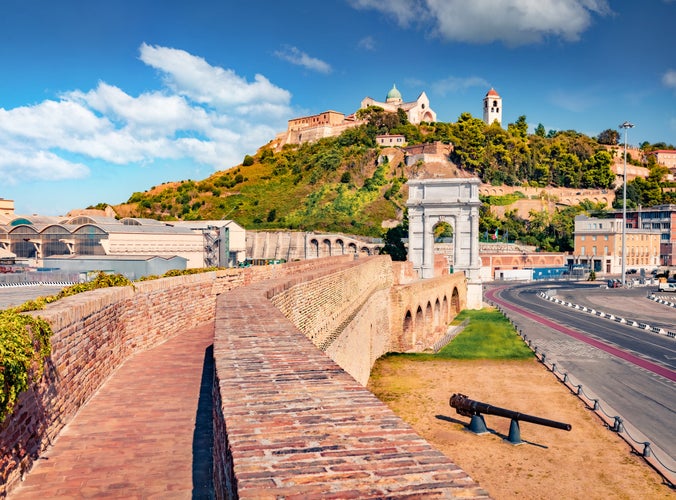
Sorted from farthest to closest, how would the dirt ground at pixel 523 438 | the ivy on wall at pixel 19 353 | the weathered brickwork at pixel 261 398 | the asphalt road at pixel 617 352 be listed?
the asphalt road at pixel 617 352 < the dirt ground at pixel 523 438 < the ivy on wall at pixel 19 353 < the weathered brickwork at pixel 261 398

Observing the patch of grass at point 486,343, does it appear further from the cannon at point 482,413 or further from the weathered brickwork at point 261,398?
the weathered brickwork at point 261,398

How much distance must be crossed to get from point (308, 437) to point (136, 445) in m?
4.68

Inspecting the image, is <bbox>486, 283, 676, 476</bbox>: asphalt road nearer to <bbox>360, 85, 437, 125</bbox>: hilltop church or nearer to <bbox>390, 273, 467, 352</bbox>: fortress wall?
<bbox>390, 273, 467, 352</bbox>: fortress wall

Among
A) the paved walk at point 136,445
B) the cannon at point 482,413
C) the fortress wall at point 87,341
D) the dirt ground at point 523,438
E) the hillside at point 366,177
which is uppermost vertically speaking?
the hillside at point 366,177

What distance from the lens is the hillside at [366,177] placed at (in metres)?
104

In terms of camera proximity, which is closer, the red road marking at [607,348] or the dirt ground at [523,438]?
the dirt ground at [523,438]

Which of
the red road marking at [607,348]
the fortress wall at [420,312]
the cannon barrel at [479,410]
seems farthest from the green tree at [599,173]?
the cannon barrel at [479,410]

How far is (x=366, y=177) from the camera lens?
4496 inches

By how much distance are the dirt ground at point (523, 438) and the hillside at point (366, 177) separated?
6591 cm

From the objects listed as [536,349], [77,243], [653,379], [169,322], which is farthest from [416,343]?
[169,322]

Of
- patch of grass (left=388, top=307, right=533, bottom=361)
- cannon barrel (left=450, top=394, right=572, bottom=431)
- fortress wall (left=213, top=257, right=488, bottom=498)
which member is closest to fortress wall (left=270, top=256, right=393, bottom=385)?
cannon barrel (left=450, top=394, right=572, bottom=431)

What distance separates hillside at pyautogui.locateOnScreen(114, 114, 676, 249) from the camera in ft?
340

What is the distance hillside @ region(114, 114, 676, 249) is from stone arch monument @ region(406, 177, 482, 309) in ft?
119

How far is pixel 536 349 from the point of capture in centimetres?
3841
